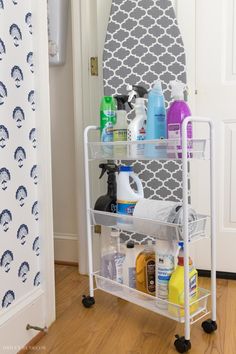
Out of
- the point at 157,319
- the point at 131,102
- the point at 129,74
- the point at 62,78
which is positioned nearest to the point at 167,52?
the point at 129,74

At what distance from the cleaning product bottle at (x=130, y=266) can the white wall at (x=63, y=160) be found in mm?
675

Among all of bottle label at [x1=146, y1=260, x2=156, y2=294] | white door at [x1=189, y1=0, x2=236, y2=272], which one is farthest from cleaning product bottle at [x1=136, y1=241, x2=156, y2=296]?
white door at [x1=189, y1=0, x2=236, y2=272]

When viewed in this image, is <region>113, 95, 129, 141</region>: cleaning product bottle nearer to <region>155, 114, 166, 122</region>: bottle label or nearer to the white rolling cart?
the white rolling cart

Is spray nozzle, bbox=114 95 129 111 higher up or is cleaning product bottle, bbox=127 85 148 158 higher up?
spray nozzle, bbox=114 95 129 111

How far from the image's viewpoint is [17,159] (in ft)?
4.01

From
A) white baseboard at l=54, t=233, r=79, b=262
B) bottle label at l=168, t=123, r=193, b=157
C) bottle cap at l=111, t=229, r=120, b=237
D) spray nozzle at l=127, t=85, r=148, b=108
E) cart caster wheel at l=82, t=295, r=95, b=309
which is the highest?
spray nozzle at l=127, t=85, r=148, b=108

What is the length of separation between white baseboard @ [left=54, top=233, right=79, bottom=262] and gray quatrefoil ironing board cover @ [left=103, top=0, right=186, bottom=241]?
61cm

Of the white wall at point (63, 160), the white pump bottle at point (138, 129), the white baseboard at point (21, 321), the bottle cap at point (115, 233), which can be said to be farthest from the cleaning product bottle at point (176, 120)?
the white wall at point (63, 160)

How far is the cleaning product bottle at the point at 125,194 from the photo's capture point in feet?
4.72

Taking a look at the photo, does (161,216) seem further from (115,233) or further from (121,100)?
(121,100)

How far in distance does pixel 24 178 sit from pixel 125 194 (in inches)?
16.0

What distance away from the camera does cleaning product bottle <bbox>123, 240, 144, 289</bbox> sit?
1.49m

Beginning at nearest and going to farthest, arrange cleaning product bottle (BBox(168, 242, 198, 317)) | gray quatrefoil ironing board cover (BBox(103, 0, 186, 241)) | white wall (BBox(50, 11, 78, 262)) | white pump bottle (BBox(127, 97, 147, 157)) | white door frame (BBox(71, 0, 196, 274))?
cleaning product bottle (BBox(168, 242, 198, 317)), white pump bottle (BBox(127, 97, 147, 157)), gray quatrefoil ironing board cover (BBox(103, 0, 186, 241)), white door frame (BBox(71, 0, 196, 274)), white wall (BBox(50, 11, 78, 262))

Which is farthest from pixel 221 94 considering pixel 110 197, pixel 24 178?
pixel 24 178
